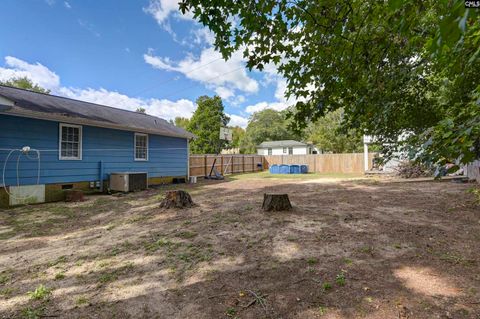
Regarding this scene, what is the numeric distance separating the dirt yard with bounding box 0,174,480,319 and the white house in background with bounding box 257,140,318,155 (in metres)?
28.7

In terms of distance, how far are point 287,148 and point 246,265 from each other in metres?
32.8

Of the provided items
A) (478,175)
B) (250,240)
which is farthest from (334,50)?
(478,175)

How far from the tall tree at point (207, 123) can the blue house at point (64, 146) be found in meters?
16.7

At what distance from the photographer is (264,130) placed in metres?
40.9

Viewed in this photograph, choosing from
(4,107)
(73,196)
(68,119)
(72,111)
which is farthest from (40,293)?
(72,111)

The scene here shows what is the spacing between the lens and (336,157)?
21484mm

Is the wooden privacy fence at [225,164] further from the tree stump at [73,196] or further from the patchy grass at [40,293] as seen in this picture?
the patchy grass at [40,293]

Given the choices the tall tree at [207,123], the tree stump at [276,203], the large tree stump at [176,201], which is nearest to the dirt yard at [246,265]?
the tree stump at [276,203]

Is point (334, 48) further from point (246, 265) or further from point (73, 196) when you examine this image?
point (73, 196)

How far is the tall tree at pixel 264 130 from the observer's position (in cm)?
4075

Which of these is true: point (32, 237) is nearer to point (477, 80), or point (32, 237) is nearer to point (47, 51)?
point (477, 80)

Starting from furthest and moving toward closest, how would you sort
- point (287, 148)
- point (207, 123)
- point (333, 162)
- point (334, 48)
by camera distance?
point (287, 148), point (207, 123), point (333, 162), point (334, 48)

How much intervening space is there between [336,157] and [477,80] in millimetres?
18199

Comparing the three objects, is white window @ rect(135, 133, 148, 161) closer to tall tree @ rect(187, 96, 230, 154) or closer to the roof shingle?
the roof shingle
